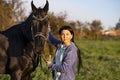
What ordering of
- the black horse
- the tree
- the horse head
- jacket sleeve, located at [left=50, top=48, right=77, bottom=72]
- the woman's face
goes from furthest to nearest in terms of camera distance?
1. the tree
2. the black horse
3. the horse head
4. the woman's face
5. jacket sleeve, located at [left=50, top=48, right=77, bottom=72]

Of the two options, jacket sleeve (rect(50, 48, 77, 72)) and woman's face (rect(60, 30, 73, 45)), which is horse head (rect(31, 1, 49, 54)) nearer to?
woman's face (rect(60, 30, 73, 45))

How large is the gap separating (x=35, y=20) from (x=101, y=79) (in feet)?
15.8

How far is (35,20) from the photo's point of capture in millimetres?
5660

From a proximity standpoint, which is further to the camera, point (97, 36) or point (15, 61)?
point (97, 36)

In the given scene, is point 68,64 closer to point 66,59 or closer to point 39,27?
point 66,59

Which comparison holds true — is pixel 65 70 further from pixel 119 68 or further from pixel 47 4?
pixel 119 68

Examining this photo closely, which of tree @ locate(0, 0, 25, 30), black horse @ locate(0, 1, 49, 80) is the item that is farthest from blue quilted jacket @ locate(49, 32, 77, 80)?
tree @ locate(0, 0, 25, 30)

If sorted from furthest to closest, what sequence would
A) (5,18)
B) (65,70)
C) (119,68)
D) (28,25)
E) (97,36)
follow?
(97,36) < (5,18) < (119,68) < (28,25) < (65,70)

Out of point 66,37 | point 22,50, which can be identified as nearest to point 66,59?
point 66,37

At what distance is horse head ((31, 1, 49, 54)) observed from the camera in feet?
18.1

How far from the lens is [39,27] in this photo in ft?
18.3

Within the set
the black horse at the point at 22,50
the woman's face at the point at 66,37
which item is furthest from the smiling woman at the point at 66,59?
the black horse at the point at 22,50

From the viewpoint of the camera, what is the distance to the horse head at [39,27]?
5.51m

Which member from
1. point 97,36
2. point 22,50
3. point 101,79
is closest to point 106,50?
point 101,79
